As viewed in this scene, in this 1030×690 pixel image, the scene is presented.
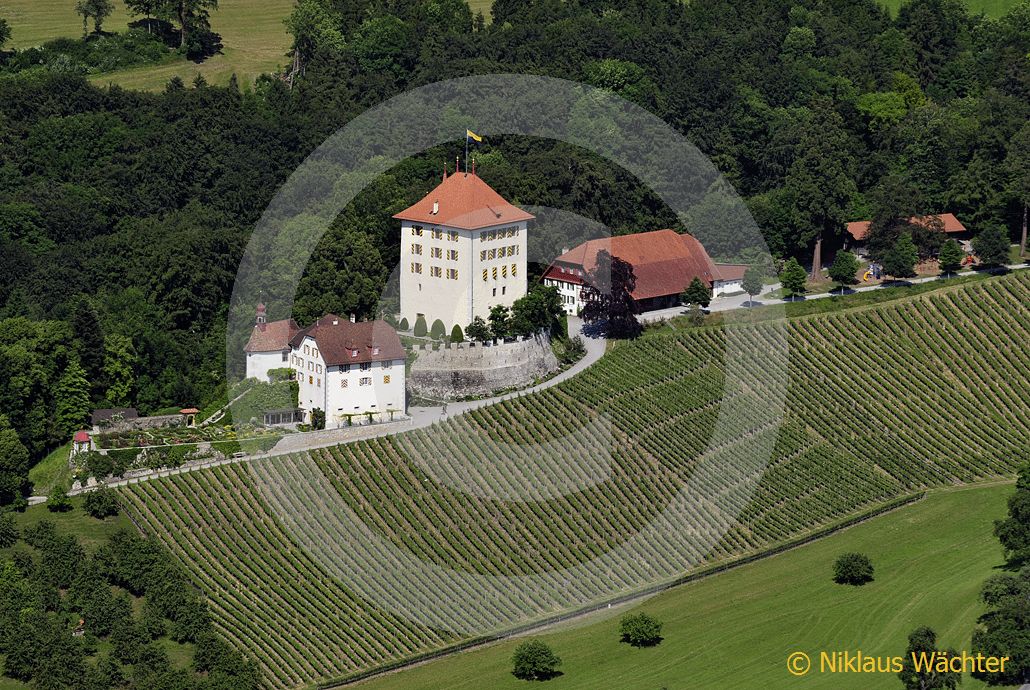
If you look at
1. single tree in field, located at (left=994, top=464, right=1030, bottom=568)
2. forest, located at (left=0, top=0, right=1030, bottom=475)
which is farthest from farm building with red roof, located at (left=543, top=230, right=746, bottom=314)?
single tree in field, located at (left=994, top=464, right=1030, bottom=568)

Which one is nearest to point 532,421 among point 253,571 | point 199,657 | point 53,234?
point 253,571

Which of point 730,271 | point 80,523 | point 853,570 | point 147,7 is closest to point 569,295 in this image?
point 730,271

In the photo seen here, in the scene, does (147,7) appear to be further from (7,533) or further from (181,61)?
(7,533)

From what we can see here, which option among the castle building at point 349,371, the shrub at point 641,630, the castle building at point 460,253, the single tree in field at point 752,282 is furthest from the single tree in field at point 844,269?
the shrub at point 641,630

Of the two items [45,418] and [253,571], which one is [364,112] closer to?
[45,418]

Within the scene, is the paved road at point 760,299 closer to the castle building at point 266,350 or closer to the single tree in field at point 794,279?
the single tree in field at point 794,279

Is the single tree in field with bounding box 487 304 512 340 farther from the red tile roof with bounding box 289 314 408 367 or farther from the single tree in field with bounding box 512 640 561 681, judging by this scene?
the single tree in field with bounding box 512 640 561 681
